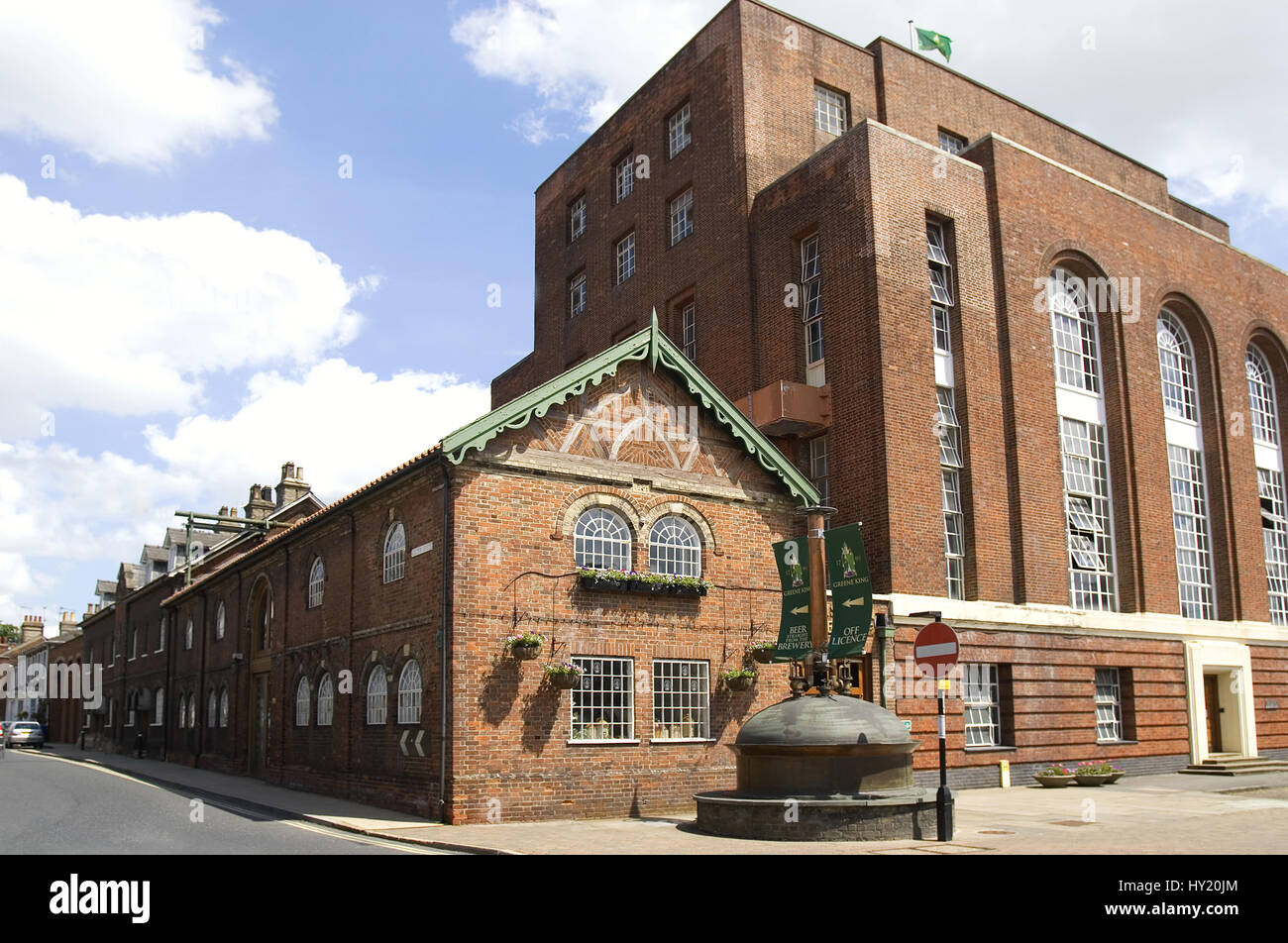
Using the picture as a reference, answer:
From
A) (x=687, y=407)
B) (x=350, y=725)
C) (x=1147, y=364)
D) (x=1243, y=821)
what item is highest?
(x=1147, y=364)

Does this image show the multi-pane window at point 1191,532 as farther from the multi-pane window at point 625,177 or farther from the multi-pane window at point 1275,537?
the multi-pane window at point 625,177

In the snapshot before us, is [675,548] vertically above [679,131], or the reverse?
[679,131]

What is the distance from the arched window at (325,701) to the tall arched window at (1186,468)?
22.9 m

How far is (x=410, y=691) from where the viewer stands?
19.3 meters

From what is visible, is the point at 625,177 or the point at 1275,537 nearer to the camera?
the point at 1275,537

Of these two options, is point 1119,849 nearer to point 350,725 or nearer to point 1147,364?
point 350,725

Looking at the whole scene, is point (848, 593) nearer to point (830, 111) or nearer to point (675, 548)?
point (675, 548)

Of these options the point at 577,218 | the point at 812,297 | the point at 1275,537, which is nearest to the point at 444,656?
the point at 812,297

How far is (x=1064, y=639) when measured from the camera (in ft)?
86.8

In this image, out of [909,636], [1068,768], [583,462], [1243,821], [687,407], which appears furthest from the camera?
[1068,768]

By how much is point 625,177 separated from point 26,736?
43.0 metres

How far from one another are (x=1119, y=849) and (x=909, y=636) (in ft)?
32.9

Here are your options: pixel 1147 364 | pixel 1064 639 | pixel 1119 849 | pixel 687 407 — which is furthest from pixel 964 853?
pixel 1147 364

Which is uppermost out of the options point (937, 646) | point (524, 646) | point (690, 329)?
point (690, 329)
